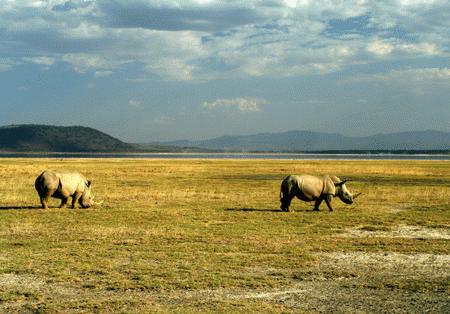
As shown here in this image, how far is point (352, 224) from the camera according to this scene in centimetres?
2052

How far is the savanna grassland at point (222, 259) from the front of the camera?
33.9 ft

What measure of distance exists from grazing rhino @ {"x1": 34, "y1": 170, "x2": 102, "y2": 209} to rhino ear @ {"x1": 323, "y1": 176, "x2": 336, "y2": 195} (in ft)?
34.2

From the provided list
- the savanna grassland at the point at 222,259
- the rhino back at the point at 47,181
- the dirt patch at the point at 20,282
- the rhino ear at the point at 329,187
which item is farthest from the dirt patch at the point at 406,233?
the rhino back at the point at 47,181

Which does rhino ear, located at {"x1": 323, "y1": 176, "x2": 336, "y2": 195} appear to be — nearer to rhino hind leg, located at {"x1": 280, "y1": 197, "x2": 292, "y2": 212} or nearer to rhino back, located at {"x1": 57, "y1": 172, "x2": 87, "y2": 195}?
rhino hind leg, located at {"x1": 280, "y1": 197, "x2": 292, "y2": 212}

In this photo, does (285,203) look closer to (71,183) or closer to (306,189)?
(306,189)

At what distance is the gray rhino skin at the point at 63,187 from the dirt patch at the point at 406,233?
Result: 11.9 meters

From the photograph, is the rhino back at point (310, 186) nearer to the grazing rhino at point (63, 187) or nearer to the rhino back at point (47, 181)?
the grazing rhino at point (63, 187)

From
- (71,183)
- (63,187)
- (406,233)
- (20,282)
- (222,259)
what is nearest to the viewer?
(20,282)

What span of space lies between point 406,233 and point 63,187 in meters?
14.0

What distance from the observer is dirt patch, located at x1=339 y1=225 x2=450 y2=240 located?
58.9ft

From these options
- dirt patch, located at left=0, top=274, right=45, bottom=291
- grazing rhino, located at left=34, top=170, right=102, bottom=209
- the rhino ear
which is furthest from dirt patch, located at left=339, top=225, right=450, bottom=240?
grazing rhino, located at left=34, top=170, right=102, bottom=209

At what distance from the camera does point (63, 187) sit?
77.9 feet

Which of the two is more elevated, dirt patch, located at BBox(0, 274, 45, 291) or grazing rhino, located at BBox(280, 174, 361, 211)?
grazing rhino, located at BBox(280, 174, 361, 211)

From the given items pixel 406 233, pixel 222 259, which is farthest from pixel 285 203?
pixel 222 259
